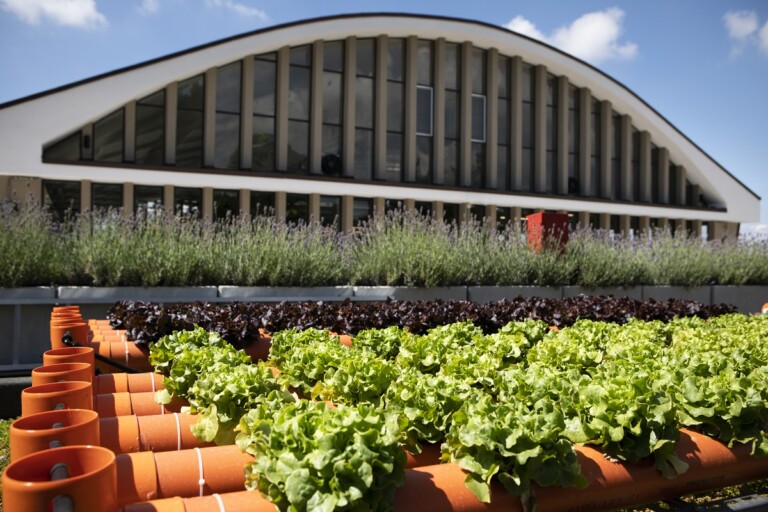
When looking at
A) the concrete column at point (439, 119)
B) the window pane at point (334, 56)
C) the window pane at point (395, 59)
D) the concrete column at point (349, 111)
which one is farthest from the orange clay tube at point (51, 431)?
the window pane at point (395, 59)

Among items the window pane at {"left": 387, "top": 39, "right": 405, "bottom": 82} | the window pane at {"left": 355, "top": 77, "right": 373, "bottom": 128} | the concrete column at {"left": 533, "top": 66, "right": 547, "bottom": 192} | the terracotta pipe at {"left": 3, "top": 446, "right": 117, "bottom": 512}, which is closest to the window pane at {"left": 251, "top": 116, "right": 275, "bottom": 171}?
the window pane at {"left": 355, "top": 77, "right": 373, "bottom": 128}

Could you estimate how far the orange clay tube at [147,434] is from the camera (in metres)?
2.48

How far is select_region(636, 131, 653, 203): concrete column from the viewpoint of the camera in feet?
97.3

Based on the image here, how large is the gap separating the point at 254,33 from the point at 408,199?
806 cm

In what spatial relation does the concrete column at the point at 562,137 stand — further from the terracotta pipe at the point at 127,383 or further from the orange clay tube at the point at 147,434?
the orange clay tube at the point at 147,434

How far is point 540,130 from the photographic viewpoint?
88.5ft

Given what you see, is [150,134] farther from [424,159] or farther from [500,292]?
[500,292]

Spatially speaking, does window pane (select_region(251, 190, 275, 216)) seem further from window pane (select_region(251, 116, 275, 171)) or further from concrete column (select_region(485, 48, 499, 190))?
concrete column (select_region(485, 48, 499, 190))

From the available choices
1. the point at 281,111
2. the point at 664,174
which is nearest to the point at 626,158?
the point at 664,174

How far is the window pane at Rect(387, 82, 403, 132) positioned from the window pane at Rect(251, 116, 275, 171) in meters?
4.78

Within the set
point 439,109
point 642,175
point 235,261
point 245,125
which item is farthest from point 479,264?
point 642,175

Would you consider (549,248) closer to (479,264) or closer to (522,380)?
(479,264)

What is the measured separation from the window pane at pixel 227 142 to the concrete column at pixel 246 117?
218 millimetres

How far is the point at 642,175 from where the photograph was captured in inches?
1171
